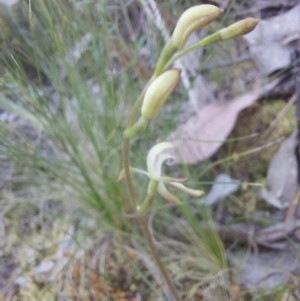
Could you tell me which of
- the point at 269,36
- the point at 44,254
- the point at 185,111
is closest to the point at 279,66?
the point at 269,36

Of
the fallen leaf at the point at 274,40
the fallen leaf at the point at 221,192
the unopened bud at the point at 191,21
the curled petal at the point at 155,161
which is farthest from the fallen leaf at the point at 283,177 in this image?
the unopened bud at the point at 191,21

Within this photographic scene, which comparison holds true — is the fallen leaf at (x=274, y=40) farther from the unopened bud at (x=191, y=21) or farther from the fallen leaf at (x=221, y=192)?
the unopened bud at (x=191, y=21)

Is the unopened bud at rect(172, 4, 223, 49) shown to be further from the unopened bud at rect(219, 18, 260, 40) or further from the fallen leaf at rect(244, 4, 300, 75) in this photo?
the fallen leaf at rect(244, 4, 300, 75)

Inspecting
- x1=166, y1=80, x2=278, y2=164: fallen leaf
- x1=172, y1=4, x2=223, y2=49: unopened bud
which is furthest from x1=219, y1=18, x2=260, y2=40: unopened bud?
x1=166, y1=80, x2=278, y2=164: fallen leaf

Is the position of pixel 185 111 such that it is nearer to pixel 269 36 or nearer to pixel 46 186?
pixel 269 36

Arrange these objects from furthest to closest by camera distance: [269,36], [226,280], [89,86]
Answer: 1. [269,36]
2. [89,86]
3. [226,280]

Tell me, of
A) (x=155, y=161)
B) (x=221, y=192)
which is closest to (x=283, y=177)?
(x=221, y=192)

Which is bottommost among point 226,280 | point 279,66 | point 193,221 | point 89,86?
point 226,280
